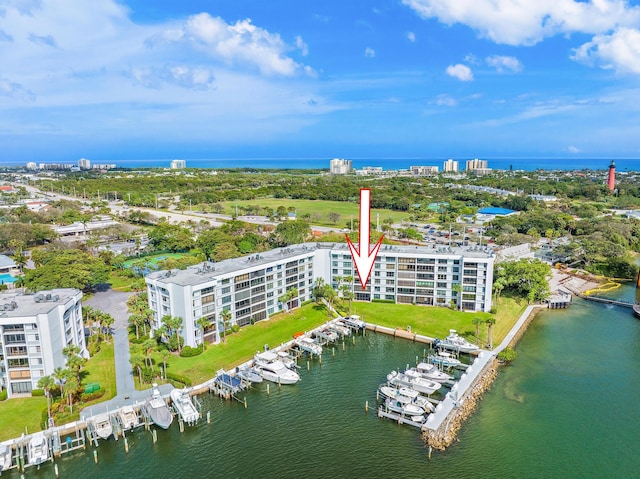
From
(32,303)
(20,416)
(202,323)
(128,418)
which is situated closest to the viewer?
(128,418)

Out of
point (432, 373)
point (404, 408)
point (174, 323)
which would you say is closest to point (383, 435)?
point (404, 408)

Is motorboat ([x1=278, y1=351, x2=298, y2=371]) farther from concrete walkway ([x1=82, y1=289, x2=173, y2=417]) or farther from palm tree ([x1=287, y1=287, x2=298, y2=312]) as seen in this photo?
palm tree ([x1=287, y1=287, x2=298, y2=312])

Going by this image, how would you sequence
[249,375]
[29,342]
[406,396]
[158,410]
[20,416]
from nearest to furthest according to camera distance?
[20,416] < [158,410] < [29,342] < [406,396] < [249,375]

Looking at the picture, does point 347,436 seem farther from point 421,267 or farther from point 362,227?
point 421,267

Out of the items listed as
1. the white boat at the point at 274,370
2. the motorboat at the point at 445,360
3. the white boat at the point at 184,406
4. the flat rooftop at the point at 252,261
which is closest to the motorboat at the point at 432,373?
the motorboat at the point at 445,360

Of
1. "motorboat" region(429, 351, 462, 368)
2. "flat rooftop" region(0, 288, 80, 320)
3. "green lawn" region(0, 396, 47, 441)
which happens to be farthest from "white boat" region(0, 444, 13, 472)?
"motorboat" region(429, 351, 462, 368)

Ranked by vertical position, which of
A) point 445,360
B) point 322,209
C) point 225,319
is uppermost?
point 322,209

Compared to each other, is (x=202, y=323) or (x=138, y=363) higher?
(x=202, y=323)

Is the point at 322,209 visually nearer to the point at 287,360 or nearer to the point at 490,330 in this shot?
the point at 490,330
